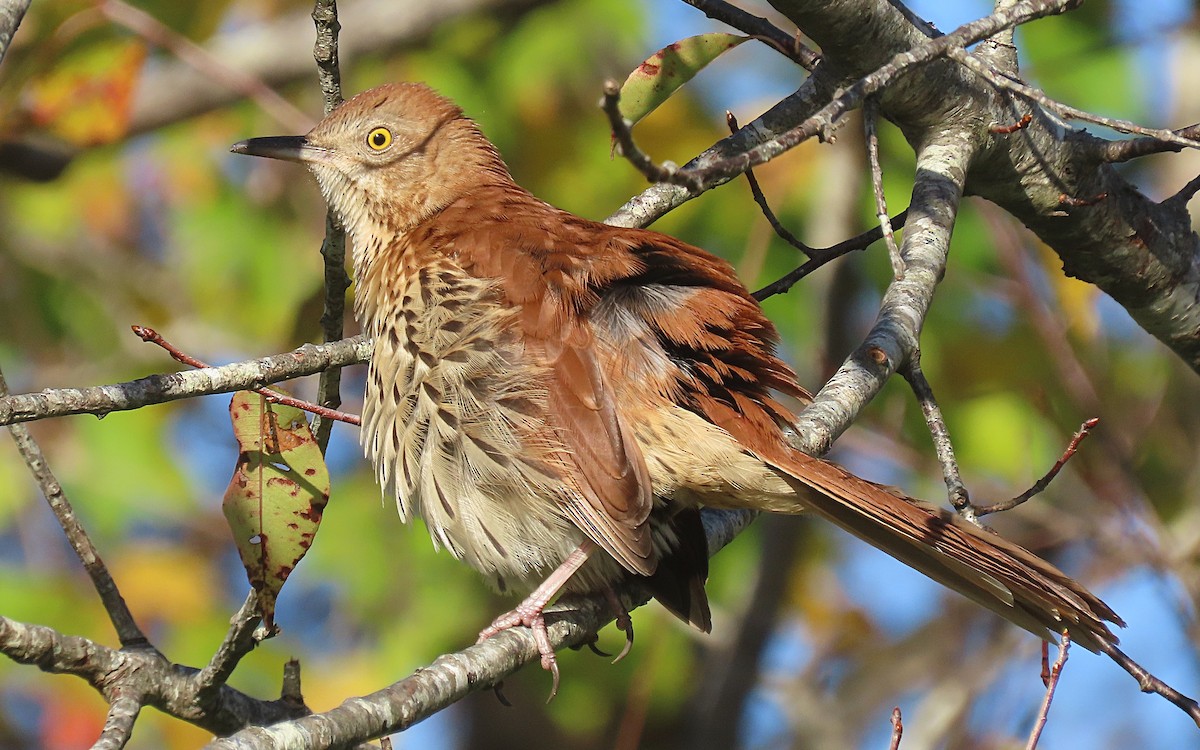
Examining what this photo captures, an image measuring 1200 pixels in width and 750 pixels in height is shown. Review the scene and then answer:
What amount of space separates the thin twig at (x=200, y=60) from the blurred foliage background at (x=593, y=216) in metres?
0.03

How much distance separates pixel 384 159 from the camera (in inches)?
166

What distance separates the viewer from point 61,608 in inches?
214

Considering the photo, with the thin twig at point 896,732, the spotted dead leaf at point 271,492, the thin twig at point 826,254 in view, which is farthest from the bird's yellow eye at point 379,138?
the thin twig at point 896,732

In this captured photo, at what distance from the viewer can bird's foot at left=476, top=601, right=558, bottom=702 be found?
2916mm

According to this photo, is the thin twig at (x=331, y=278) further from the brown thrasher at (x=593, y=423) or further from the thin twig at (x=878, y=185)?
the thin twig at (x=878, y=185)

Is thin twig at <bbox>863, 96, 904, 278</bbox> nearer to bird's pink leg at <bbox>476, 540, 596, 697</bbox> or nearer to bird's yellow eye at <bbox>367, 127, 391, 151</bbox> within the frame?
bird's pink leg at <bbox>476, 540, 596, 697</bbox>

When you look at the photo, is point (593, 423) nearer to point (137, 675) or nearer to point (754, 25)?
point (754, 25)

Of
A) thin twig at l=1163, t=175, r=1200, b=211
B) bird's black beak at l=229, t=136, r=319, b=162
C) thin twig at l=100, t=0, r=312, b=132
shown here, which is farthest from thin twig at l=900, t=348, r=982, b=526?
thin twig at l=100, t=0, r=312, b=132

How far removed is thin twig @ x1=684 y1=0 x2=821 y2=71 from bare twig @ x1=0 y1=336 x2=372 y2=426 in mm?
1241

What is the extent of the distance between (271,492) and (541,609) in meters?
0.77

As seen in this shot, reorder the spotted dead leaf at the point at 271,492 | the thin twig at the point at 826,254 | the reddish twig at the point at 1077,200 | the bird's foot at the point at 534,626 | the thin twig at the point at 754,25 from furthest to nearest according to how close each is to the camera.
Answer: the thin twig at the point at 826,254 → the reddish twig at the point at 1077,200 → the thin twig at the point at 754,25 → the bird's foot at the point at 534,626 → the spotted dead leaf at the point at 271,492

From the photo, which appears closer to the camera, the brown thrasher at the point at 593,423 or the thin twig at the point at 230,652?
the thin twig at the point at 230,652

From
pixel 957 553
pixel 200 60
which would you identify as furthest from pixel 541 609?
pixel 200 60

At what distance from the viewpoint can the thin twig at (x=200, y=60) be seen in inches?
195
